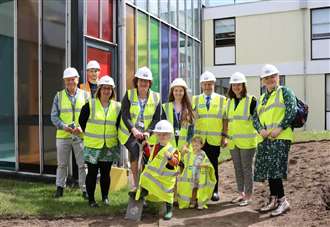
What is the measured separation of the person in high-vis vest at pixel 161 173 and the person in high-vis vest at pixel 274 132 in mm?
1138

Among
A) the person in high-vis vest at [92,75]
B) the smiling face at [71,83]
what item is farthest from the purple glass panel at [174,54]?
the smiling face at [71,83]

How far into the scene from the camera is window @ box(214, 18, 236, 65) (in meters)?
20.7

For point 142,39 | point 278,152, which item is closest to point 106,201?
point 278,152

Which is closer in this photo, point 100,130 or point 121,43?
point 100,130

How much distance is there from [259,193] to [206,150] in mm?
1425

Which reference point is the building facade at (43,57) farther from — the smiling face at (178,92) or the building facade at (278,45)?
the building facade at (278,45)

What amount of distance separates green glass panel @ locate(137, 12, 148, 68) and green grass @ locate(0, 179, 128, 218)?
14.2 feet

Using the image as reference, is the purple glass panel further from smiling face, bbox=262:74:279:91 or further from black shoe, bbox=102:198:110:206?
smiling face, bbox=262:74:279:91

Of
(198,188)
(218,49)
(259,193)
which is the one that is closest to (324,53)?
(218,49)

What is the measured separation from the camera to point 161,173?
588 cm

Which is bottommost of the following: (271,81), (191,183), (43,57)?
(191,183)

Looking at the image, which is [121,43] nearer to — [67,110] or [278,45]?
[67,110]

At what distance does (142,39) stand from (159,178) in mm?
5892

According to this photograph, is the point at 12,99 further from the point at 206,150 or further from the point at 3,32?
the point at 206,150
